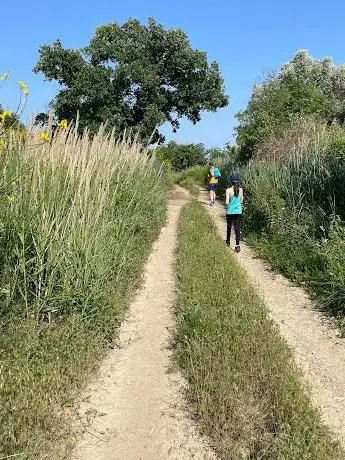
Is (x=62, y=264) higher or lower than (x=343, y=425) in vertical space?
higher

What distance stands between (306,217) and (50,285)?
6682mm

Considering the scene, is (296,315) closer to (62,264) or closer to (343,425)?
(343,425)

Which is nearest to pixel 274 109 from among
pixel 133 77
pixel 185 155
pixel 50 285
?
pixel 133 77

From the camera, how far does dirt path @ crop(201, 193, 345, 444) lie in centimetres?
416

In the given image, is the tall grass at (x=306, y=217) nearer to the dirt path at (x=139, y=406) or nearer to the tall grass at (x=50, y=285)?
→ the dirt path at (x=139, y=406)

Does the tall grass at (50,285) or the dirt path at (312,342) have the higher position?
the tall grass at (50,285)

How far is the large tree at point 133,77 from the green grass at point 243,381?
22047 mm

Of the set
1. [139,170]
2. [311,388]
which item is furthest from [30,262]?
[139,170]

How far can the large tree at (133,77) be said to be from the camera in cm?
2761

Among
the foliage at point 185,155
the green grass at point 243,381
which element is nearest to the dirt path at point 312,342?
the green grass at point 243,381

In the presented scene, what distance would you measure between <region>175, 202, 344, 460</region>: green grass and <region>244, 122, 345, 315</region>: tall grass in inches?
63.6

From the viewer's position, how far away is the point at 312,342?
561cm

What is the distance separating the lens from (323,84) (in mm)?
47969

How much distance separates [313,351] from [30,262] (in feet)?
11.0
